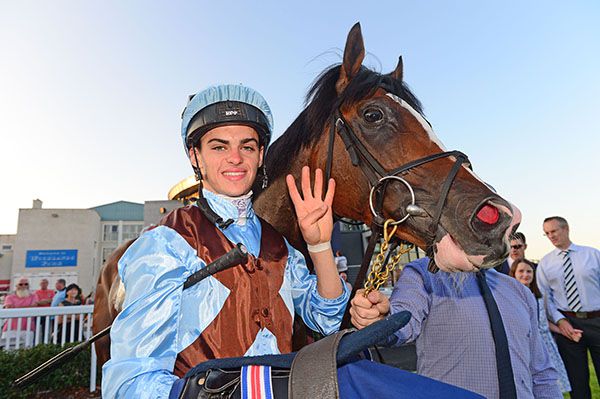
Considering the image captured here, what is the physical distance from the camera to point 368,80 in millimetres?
2213

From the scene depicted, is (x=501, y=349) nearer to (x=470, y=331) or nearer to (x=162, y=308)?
(x=470, y=331)

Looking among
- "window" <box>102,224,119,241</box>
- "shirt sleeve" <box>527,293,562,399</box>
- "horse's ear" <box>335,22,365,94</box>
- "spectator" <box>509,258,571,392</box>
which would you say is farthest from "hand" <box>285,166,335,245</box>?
"window" <box>102,224,119,241</box>

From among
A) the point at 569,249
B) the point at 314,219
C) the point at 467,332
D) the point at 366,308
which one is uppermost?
the point at 569,249

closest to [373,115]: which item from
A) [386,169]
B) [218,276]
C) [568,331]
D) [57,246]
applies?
[386,169]

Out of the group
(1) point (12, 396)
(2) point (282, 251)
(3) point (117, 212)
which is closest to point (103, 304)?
(2) point (282, 251)

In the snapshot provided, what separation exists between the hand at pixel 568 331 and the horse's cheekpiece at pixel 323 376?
503cm

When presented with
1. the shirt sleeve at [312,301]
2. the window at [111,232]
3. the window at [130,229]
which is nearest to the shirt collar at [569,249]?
the shirt sleeve at [312,301]

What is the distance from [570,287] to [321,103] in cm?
442

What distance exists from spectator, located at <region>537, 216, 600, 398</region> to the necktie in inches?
140

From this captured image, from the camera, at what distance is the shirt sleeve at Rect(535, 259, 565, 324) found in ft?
→ 15.9

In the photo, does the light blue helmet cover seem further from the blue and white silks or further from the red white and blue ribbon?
the red white and blue ribbon

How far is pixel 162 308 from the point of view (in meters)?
1.17

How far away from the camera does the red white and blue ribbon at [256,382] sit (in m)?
0.77

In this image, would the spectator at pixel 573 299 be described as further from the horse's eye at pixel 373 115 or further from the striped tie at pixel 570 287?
the horse's eye at pixel 373 115
